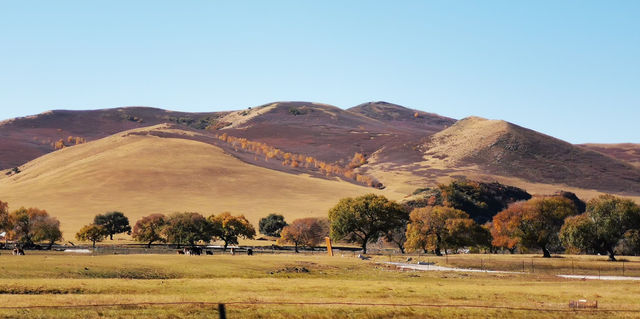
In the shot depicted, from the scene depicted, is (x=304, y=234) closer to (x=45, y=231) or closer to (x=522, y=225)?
(x=45, y=231)

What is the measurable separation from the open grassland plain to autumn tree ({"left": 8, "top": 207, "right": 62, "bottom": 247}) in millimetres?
61667

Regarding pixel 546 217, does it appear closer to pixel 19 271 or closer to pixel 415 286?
Answer: pixel 415 286

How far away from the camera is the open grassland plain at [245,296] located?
39.6 meters

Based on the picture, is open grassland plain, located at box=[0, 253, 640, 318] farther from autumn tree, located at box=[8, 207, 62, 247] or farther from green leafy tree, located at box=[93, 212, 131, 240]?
green leafy tree, located at box=[93, 212, 131, 240]

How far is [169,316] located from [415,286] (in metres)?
23.5

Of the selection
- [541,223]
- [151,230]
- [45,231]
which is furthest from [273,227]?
[541,223]

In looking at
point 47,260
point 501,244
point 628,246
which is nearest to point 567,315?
point 47,260

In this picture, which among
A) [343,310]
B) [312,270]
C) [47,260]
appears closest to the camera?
[343,310]

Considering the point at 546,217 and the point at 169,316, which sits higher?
the point at 546,217

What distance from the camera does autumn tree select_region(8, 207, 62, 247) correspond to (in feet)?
402

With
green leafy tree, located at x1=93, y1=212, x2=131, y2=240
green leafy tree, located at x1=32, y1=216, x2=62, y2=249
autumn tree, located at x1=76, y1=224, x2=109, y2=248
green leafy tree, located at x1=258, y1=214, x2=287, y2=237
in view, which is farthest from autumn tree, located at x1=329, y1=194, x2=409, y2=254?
green leafy tree, located at x1=258, y1=214, x2=287, y2=237

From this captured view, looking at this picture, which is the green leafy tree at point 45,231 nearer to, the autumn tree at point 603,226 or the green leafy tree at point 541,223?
the green leafy tree at point 541,223

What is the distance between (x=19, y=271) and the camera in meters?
53.7

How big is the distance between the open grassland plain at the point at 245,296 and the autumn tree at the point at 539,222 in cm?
4294
